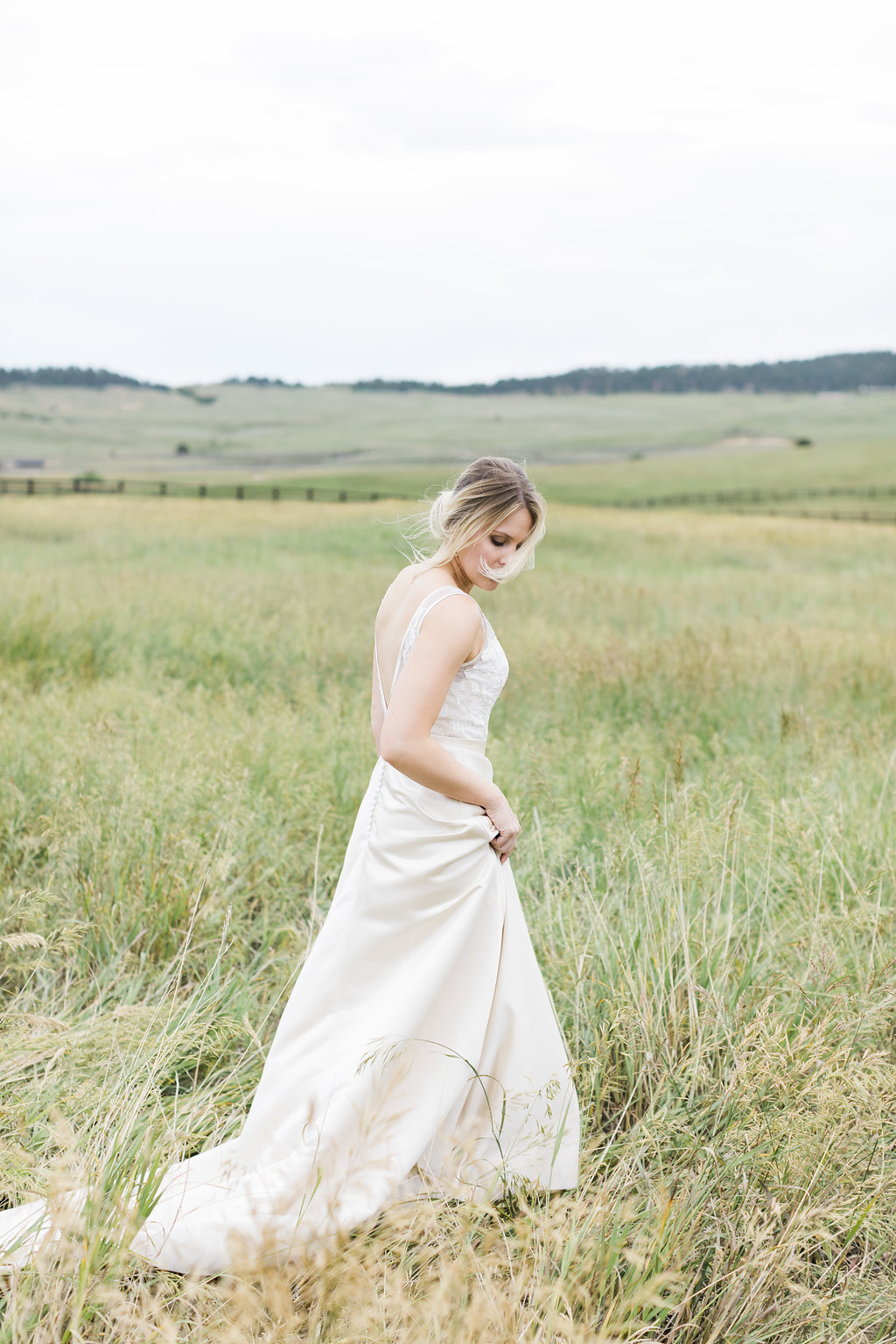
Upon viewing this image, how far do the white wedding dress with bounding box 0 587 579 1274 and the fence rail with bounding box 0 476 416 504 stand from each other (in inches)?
1588

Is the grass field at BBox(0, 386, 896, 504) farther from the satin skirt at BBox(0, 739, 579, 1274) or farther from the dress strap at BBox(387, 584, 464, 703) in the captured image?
the satin skirt at BBox(0, 739, 579, 1274)

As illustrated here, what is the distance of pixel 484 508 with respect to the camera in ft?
7.99

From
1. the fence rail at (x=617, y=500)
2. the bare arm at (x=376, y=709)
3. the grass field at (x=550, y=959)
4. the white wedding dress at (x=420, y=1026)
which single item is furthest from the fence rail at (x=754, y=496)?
the white wedding dress at (x=420, y=1026)

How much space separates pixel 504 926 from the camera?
2.49 meters

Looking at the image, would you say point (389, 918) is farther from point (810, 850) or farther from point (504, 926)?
point (810, 850)

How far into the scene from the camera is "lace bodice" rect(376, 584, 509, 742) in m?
2.46

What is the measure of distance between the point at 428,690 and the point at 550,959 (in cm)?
136

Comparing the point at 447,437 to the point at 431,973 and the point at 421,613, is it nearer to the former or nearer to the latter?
the point at 421,613

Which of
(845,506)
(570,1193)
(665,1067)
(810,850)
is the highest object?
(845,506)

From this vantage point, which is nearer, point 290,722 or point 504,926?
point 504,926

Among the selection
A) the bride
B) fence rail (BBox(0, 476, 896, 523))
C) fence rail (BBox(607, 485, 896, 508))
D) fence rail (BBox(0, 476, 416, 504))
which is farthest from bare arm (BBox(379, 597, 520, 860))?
fence rail (BBox(607, 485, 896, 508))

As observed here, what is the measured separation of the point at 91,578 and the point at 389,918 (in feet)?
35.2

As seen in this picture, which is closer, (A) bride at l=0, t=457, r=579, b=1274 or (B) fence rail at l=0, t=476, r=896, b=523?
(A) bride at l=0, t=457, r=579, b=1274

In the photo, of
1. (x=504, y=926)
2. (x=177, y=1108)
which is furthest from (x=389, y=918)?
(x=177, y=1108)
